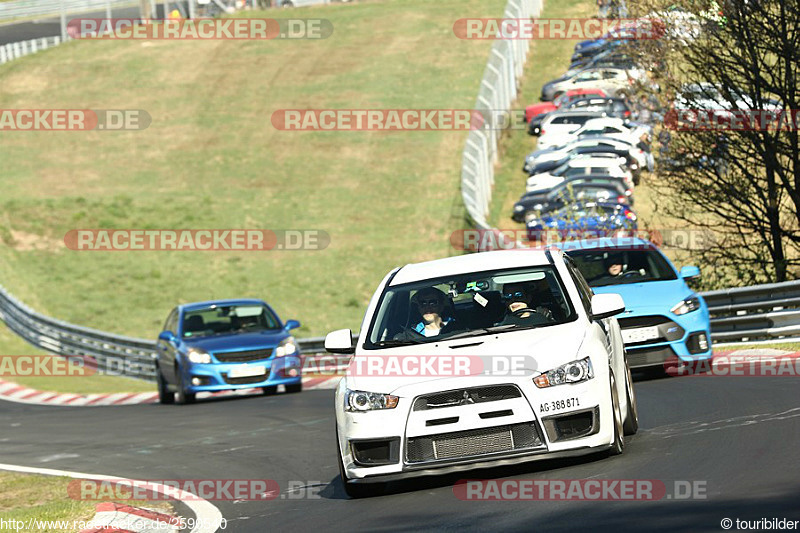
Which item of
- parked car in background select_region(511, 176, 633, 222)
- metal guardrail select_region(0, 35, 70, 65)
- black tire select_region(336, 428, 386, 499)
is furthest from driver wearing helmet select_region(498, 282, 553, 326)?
metal guardrail select_region(0, 35, 70, 65)

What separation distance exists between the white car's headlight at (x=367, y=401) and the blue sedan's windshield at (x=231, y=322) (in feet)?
42.6

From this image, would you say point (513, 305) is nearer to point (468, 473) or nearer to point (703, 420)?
point (468, 473)

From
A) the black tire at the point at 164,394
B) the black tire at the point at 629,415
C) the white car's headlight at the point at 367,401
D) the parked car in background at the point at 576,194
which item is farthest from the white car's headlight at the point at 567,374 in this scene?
the parked car in background at the point at 576,194

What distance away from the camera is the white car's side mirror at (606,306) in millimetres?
9930

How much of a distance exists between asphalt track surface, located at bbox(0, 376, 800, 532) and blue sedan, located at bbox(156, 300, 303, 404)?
1.40 metres

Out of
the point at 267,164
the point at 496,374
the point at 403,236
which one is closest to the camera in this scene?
the point at 496,374

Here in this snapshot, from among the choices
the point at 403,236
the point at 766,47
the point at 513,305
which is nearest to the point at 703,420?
the point at 513,305

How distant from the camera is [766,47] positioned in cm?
2203

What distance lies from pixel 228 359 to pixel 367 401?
480 inches

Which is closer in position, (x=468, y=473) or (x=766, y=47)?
(x=468, y=473)

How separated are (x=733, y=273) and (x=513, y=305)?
15421 mm

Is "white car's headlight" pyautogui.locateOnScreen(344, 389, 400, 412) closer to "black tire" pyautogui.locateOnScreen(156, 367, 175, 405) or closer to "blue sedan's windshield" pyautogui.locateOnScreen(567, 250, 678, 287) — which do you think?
"blue sedan's windshield" pyautogui.locateOnScreen(567, 250, 678, 287)

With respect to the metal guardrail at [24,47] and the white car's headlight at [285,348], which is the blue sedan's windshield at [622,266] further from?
the metal guardrail at [24,47]

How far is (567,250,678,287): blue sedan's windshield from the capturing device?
655 inches
